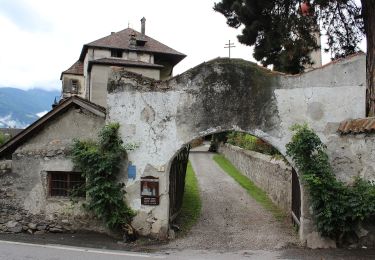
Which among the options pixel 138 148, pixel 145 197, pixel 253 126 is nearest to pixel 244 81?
pixel 253 126

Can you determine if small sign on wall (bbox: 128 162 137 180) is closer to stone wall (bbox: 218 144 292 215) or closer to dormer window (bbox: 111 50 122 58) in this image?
stone wall (bbox: 218 144 292 215)

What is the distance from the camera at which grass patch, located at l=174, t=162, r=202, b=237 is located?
1270cm

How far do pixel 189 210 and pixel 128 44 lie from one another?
2603 cm

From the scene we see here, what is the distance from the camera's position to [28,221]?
12062mm

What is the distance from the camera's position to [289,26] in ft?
47.5

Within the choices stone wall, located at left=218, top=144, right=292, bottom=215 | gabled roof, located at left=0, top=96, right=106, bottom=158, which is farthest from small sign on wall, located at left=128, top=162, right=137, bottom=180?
stone wall, located at left=218, top=144, right=292, bottom=215

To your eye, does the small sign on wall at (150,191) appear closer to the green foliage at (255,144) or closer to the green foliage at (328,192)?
the green foliage at (328,192)

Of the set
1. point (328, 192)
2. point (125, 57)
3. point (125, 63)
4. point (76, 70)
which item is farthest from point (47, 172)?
point (76, 70)

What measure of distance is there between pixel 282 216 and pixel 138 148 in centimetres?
575

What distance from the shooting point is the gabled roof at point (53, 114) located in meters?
12.0

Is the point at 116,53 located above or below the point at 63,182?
above

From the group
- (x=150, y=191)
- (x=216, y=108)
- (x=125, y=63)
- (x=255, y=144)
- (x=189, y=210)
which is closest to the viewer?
(x=216, y=108)

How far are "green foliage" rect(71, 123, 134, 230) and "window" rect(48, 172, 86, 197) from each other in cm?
56

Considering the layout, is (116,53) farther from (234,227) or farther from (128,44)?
(234,227)
